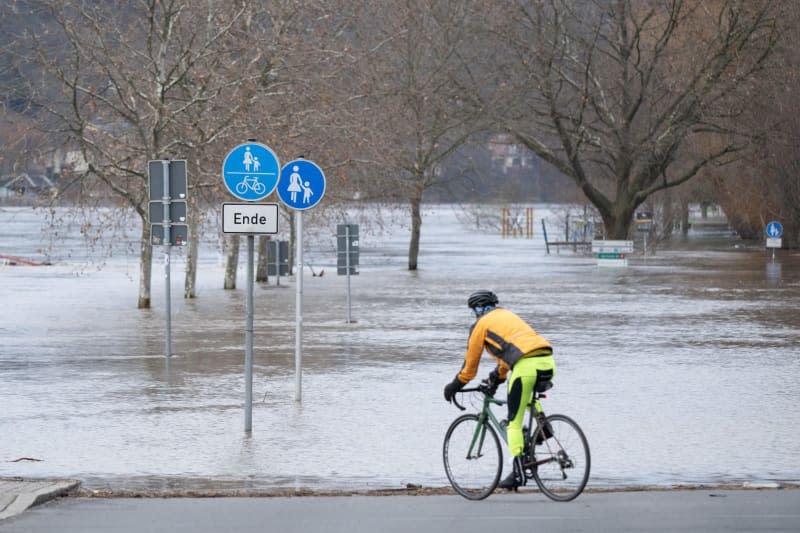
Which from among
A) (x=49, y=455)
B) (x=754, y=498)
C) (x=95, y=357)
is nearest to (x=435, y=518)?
(x=754, y=498)

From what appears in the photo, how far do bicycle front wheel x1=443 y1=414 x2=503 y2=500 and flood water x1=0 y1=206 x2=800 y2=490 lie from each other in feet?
2.41

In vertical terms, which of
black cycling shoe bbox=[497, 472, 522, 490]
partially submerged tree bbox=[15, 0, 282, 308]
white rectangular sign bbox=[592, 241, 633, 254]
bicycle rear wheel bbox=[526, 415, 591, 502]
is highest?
partially submerged tree bbox=[15, 0, 282, 308]

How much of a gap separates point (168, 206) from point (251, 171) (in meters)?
5.98

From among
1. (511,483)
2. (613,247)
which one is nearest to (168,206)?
(511,483)

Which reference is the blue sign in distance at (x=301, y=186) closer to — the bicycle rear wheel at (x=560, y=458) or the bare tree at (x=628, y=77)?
the bicycle rear wheel at (x=560, y=458)

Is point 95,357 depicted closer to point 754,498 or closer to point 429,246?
point 754,498

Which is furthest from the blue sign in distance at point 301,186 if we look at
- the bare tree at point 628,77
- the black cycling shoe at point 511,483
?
the bare tree at point 628,77

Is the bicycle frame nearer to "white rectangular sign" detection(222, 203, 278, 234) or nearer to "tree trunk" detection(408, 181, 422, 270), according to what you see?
"white rectangular sign" detection(222, 203, 278, 234)

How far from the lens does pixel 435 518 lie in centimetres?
905

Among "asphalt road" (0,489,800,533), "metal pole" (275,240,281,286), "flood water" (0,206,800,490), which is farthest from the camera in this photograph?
"metal pole" (275,240,281,286)

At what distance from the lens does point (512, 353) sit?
9250 mm

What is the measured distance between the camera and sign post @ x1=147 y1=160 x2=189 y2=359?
18.9 metres

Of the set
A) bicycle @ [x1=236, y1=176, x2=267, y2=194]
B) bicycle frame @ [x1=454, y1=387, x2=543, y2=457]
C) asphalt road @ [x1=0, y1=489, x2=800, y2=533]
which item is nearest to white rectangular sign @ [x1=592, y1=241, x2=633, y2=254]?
bicycle @ [x1=236, y1=176, x2=267, y2=194]

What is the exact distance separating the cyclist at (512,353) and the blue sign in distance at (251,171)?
454 cm
